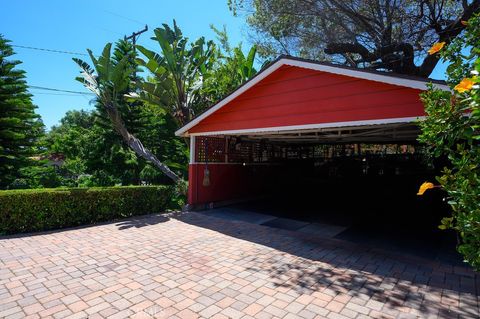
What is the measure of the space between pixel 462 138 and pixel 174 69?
32.7 feet

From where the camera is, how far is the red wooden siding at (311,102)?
5762 millimetres

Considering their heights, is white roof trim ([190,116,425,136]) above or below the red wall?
above

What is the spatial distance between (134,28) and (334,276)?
1902cm

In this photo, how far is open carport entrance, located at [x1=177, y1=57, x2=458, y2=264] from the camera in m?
6.08

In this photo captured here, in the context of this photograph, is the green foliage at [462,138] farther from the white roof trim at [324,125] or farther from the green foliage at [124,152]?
the green foliage at [124,152]

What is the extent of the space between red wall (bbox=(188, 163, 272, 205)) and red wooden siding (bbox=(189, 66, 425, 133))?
1848 mm

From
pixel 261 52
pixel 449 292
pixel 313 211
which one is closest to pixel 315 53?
pixel 261 52

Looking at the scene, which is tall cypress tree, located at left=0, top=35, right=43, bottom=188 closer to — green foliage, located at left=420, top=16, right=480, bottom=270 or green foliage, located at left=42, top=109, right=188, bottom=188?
green foliage, located at left=42, top=109, right=188, bottom=188

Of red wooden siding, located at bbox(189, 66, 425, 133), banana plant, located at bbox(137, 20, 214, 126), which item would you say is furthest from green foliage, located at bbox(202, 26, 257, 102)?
red wooden siding, located at bbox(189, 66, 425, 133)

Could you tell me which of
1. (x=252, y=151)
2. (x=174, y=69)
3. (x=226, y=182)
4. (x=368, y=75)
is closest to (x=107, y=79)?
(x=174, y=69)

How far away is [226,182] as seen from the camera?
10805 millimetres

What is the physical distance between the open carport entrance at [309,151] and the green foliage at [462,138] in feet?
4.86

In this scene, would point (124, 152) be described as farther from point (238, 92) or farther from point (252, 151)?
point (238, 92)

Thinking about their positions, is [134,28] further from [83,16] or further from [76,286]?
[76,286]
